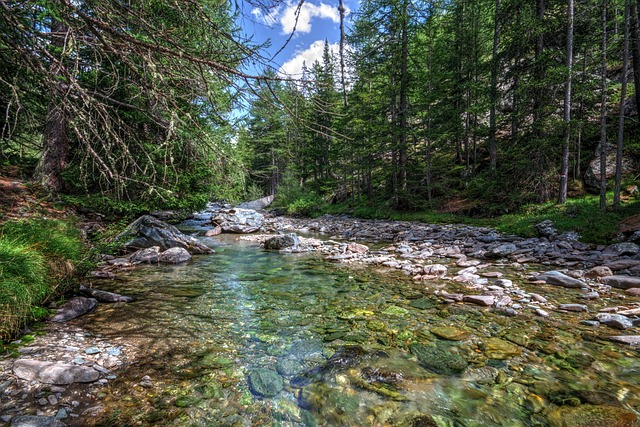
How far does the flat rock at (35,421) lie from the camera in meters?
1.76

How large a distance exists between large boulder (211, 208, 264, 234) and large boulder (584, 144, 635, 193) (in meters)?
15.5

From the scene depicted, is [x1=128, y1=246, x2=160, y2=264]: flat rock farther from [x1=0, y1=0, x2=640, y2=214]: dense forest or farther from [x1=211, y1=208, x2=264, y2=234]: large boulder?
[x1=211, y1=208, x2=264, y2=234]: large boulder

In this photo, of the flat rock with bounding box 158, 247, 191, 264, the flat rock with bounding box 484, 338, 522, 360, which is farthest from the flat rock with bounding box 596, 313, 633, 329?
the flat rock with bounding box 158, 247, 191, 264

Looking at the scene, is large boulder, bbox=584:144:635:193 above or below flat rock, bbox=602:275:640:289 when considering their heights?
above

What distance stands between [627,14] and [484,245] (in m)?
7.95

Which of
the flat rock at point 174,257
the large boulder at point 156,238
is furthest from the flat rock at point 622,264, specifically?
the large boulder at point 156,238

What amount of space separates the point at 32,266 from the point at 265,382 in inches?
118

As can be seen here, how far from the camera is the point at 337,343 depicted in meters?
3.21

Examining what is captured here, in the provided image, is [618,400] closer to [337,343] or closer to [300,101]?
[337,343]

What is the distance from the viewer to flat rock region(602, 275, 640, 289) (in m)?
4.54

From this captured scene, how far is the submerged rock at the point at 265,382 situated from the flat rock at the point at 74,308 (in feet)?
8.60

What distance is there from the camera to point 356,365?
108 inches

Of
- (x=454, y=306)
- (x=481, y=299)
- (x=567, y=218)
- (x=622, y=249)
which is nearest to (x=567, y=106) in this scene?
(x=567, y=218)

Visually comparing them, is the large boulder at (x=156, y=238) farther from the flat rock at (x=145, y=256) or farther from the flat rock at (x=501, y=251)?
the flat rock at (x=501, y=251)
